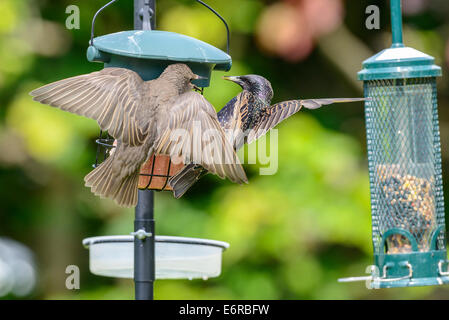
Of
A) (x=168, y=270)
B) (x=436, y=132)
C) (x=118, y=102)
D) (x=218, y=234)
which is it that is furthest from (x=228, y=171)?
(x=218, y=234)

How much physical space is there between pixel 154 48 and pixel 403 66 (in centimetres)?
122

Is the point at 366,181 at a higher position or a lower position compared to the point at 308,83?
lower

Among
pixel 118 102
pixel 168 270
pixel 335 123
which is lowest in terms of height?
pixel 168 270

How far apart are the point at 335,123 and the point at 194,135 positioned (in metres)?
3.66

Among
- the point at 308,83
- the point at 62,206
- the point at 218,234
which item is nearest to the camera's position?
the point at 218,234

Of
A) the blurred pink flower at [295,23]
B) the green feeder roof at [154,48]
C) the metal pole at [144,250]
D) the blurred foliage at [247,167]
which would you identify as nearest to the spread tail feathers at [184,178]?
the metal pole at [144,250]

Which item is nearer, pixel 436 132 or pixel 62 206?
pixel 436 132

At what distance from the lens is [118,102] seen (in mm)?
3682

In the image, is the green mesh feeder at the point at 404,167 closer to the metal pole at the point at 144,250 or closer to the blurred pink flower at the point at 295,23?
the metal pole at the point at 144,250

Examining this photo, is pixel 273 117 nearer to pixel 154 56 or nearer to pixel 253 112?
pixel 253 112

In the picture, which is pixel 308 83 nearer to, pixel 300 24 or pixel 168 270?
pixel 300 24

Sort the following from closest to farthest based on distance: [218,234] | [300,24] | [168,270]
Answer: [168,270]
[218,234]
[300,24]

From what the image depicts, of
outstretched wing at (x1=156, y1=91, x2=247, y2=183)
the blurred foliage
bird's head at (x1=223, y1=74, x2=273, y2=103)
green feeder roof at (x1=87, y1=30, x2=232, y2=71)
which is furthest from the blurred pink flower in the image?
outstretched wing at (x1=156, y1=91, x2=247, y2=183)

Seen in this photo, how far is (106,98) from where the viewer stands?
3.66 meters
